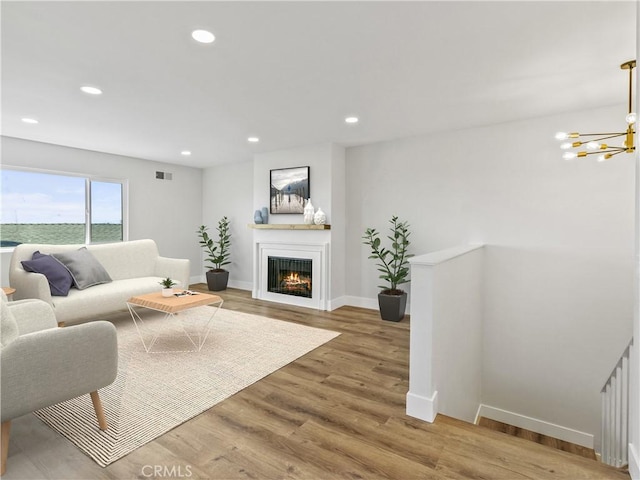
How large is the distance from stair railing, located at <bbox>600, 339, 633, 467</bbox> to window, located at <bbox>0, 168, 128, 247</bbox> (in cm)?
690

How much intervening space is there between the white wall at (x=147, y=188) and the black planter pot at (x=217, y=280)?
3.42 feet

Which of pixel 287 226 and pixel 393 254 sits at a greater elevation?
pixel 287 226

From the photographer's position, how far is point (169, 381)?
99.1 inches

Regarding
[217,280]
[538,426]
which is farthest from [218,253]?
[538,426]

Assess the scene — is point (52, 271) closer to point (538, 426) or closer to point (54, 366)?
point (54, 366)

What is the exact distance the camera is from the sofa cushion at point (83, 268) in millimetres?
3695

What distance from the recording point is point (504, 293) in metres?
3.89

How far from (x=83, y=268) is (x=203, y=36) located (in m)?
3.10

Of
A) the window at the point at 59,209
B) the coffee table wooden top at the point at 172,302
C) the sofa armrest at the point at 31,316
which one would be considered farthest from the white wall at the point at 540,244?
the window at the point at 59,209

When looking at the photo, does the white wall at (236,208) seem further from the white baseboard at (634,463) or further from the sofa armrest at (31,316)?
the white baseboard at (634,463)

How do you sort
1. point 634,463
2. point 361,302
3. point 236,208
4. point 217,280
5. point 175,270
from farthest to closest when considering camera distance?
point 236,208 < point 217,280 < point 361,302 < point 175,270 < point 634,463

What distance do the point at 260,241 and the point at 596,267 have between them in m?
4.46

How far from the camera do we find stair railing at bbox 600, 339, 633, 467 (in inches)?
102

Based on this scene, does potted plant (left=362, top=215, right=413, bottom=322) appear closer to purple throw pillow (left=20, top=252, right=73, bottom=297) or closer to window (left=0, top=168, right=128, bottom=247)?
purple throw pillow (left=20, top=252, right=73, bottom=297)
